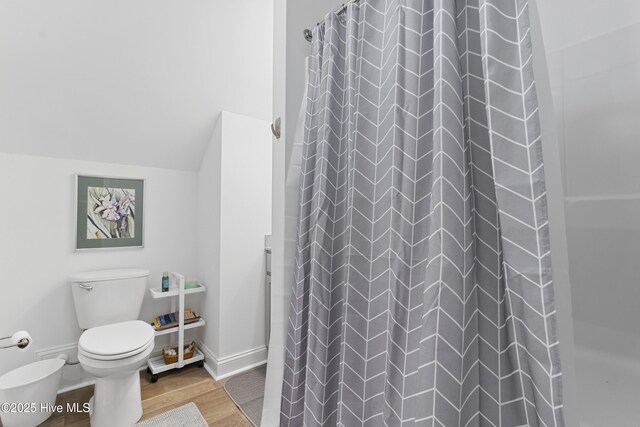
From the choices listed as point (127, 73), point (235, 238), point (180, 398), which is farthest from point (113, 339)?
point (127, 73)

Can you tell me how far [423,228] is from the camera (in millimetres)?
725

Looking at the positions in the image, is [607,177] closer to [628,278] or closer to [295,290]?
[628,278]

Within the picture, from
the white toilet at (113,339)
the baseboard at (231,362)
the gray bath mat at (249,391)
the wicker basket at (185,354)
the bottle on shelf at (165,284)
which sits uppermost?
the bottle on shelf at (165,284)

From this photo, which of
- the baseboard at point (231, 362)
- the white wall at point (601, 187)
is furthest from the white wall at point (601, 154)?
the baseboard at point (231, 362)

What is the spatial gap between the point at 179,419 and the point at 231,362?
494 millimetres

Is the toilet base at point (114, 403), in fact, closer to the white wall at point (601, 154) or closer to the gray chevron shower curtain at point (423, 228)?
the gray chevron shower curtain at point (423, 228)

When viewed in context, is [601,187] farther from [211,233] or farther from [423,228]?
[211,233]

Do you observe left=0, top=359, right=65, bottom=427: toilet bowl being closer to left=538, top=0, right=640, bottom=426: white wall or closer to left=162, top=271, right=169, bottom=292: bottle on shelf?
left=162, top=271, right=169, bottom=292: bottle on shelf

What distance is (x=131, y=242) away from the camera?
2164 millimetres

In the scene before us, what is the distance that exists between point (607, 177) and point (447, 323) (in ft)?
1.34

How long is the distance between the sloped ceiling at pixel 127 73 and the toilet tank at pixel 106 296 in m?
0.84

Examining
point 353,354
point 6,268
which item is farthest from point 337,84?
point 6,268

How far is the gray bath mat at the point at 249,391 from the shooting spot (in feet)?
5.52

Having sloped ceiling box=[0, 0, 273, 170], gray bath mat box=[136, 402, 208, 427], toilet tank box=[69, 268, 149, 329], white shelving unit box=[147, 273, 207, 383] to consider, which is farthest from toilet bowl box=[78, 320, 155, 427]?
sloped ceiling box=[0, 0, 273, 170]
